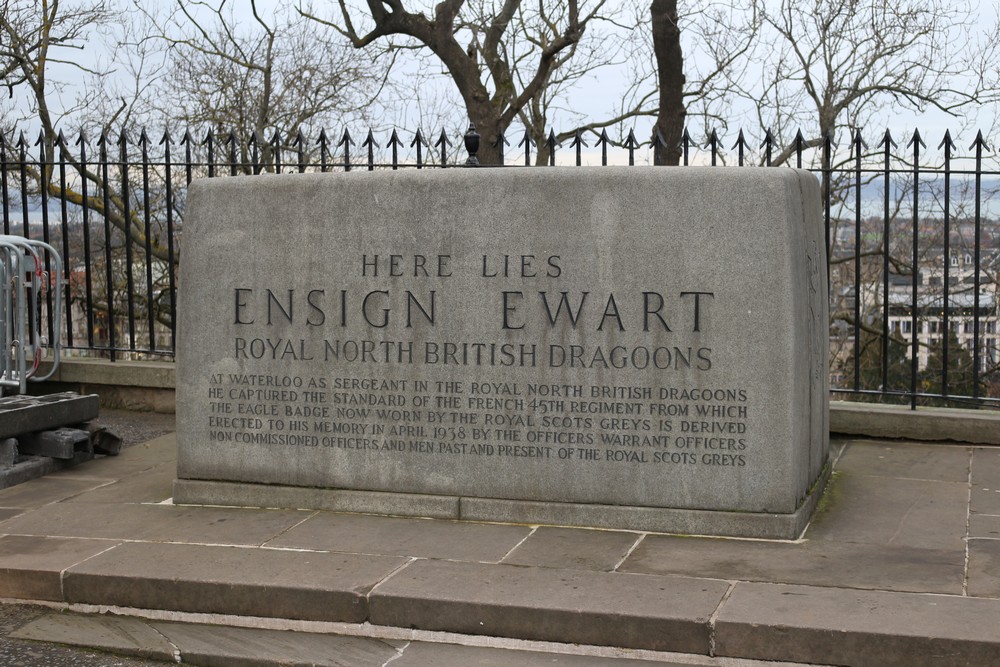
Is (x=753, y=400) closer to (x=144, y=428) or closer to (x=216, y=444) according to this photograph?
(x=216, y=444)

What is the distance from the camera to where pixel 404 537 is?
5051mm

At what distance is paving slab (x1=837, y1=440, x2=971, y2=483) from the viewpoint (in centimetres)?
615

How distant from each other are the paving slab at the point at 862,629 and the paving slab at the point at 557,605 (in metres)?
0.14

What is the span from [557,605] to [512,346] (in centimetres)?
153

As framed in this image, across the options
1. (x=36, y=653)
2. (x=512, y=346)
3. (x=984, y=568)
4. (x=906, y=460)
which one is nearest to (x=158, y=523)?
(x=36, y=653)

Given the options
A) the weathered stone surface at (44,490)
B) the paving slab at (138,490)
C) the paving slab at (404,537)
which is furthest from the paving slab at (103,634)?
the weathered stone surface at (44,490)

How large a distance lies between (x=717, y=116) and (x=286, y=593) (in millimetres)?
10967

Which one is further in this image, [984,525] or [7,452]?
[7,452]

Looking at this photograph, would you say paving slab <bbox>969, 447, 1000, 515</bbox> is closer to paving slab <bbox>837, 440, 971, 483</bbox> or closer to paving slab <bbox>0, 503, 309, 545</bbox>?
paving slab <bbox>837, 440, 971, 483</bbox>

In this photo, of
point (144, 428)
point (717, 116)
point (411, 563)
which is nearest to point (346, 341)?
point (411, 563)

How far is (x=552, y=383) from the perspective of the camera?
17.0 feet

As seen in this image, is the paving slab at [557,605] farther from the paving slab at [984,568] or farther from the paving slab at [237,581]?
the paving slab at [984,568]

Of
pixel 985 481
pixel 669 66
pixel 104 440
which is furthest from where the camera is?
pixel 669 66

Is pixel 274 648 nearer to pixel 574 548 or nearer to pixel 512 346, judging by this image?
pixel 574 548
